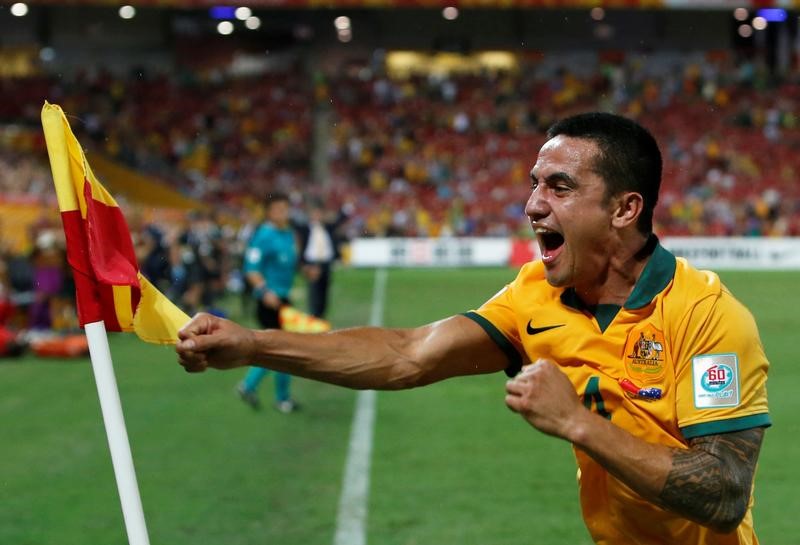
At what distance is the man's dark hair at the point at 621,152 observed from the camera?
3.05 metres

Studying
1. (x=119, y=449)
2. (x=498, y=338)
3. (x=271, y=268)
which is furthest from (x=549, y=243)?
(x=271, y=268)

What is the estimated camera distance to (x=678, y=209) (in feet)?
119

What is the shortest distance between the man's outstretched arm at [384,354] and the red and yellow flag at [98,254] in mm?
330

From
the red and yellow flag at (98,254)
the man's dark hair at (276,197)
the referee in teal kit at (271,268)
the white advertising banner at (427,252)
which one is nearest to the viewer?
the red and yellow flag at (98,254)

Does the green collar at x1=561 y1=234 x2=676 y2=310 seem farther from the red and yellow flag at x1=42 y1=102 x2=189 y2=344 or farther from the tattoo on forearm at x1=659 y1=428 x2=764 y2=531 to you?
the red and yellow flag at x1=42 y1=102 x2=189 y2=344

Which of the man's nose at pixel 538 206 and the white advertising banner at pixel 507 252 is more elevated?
the man's nose at pixel 538 206

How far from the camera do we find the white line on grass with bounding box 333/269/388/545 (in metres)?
6.45

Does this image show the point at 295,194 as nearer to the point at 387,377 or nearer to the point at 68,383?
the point at 68,383

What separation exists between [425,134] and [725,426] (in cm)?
4025

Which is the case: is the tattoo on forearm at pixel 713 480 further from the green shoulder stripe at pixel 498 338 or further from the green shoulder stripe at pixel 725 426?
the green shoulder stripe at pixel 498 338

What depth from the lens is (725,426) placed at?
2820 mm

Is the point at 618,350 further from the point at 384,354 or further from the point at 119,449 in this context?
the point at 119,449

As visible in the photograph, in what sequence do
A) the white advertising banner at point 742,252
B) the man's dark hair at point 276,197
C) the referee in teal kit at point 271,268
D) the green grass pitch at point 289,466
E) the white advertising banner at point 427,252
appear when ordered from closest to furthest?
the green grass pitch at point 289,466, the referee in teal kit at point 271,268, the man's dark hair at point 276,197, the white advertising banner at point 742,252, the white advertising banner at point 427,252

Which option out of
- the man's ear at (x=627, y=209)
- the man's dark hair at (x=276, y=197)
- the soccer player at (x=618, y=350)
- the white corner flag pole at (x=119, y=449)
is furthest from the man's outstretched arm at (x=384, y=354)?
the man's dark hair at (x=276, y=197)
